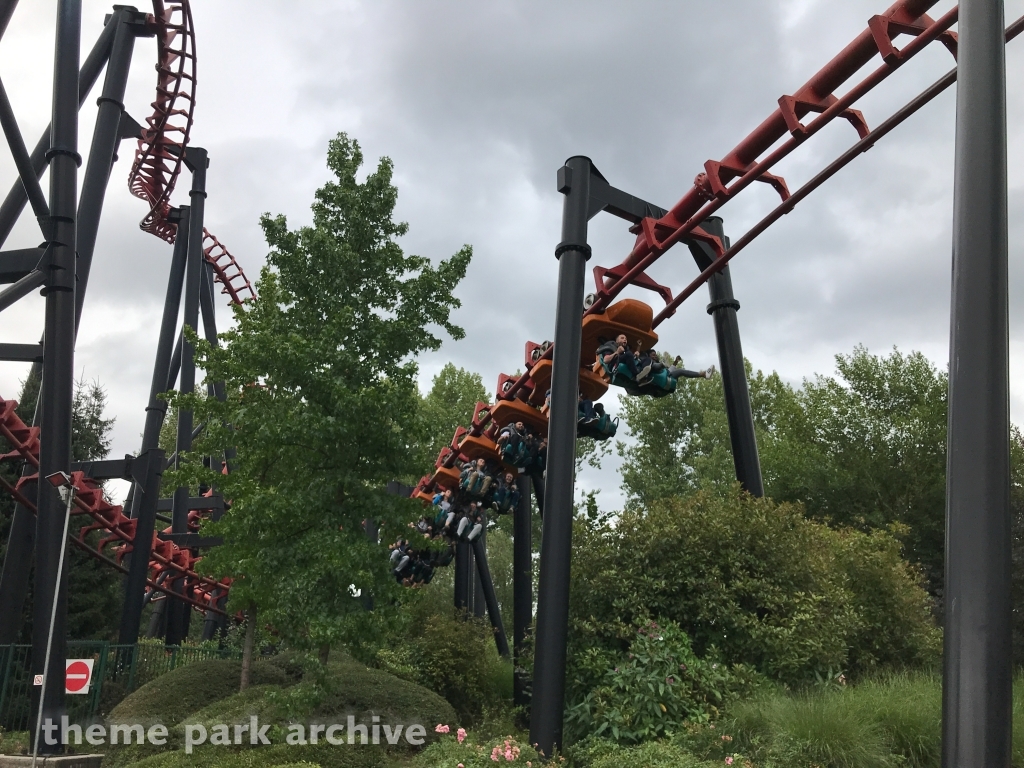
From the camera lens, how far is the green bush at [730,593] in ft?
29.0

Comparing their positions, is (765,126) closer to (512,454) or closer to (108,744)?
(512,454)

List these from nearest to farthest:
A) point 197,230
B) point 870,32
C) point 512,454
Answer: point 870,32, point 512,454, point 197,230

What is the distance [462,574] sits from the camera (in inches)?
672

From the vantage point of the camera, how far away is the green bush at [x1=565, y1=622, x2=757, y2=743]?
25.8ft

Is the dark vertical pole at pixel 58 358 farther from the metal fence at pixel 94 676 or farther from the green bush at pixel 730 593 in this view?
the green bush at pixel 730 593

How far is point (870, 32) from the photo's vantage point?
7.91 metres

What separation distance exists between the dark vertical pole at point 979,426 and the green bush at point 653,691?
4.03 meters

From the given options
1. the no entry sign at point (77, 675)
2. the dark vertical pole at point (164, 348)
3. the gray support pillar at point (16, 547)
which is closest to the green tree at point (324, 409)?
the no entry sign at point (77, 675)

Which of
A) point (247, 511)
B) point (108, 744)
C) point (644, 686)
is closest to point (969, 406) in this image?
point (644, 686)

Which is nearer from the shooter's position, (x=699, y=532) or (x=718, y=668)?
(x=718, y=668)

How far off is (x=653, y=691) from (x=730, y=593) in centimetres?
161

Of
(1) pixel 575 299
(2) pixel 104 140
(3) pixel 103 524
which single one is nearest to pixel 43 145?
(2) pixel 104 140

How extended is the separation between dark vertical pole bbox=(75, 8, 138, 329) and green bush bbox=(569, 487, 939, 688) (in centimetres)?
814

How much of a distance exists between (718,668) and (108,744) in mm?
7013
